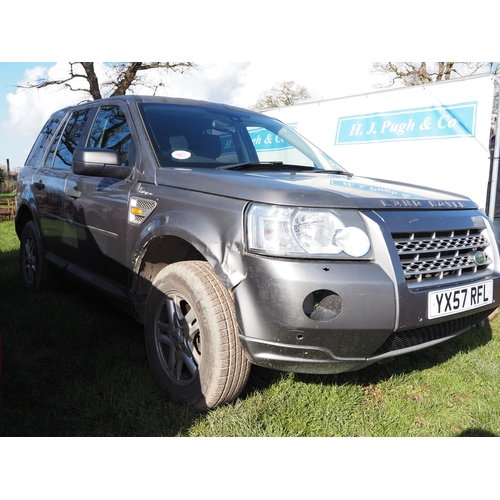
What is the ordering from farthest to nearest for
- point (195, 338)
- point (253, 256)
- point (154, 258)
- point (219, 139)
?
point (219, 139)
point (154, 258)
point (195, 338)
point (253, 256)

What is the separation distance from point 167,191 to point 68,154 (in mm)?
1816

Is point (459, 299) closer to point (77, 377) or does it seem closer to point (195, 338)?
point (195, 338)

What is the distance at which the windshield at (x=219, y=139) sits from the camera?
2850mm

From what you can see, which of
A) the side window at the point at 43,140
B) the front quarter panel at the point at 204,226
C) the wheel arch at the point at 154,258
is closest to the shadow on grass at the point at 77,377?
the wheel arch at the point at 154,258

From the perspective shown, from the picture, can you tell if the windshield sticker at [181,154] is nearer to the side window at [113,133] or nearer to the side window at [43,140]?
the side window at [113,133]

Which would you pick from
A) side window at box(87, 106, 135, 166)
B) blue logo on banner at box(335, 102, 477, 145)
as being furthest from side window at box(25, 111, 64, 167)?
blue logo on banner at box(335, 102, 477, 145)

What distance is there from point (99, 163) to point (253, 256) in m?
1.37

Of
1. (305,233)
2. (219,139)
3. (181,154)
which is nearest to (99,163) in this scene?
(181,154)

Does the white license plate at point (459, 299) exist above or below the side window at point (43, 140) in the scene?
below

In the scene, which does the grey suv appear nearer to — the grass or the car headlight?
the car headlight

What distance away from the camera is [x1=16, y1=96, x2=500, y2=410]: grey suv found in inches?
77.4

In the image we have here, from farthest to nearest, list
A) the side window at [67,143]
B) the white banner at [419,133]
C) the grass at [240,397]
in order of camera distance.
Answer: the white banner at [419,133]
the side window at [67,143]
the grass at [240,397]

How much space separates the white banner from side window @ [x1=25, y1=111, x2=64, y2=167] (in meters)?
4.37

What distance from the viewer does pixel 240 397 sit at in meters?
2.52
